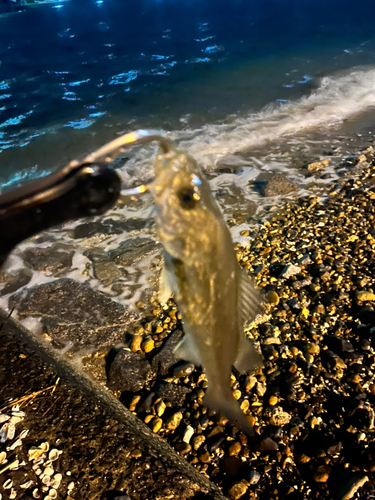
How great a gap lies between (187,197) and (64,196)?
46.9 inches

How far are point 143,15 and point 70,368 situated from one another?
155 ft

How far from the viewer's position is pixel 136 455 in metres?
2.62

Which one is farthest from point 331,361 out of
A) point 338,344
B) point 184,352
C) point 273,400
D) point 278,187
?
Answer: point 278,187

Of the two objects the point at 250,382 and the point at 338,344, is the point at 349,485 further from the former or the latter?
the point at 338,344

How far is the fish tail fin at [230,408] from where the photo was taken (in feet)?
11.3

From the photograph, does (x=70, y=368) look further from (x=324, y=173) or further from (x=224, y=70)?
(x=224, y=70)

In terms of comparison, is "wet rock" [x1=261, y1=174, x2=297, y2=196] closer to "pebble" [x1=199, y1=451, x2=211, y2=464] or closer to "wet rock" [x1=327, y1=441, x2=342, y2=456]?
"wet rock" [x1=327, y1=441, x2=342, y2=456]

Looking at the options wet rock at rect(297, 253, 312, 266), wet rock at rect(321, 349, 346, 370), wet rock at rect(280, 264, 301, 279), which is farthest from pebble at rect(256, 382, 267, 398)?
wet rock at rect(297, 253, 312, 266)

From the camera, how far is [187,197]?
262cm

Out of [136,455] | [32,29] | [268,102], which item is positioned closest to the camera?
[136,455]

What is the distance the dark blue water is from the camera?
12.9 metres

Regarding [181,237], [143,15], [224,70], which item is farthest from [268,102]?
[143,15]

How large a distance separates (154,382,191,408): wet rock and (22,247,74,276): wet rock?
3008 mm

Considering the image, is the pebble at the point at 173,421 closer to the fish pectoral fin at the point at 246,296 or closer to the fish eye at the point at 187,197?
the fish pectoral fin at the point at 246,296
